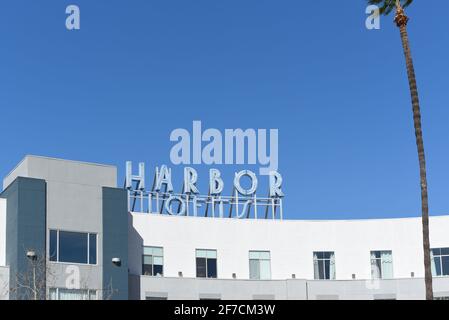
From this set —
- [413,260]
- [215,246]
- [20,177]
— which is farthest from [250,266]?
[20,177]

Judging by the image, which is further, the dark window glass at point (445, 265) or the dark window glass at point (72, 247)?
the dark window glass at point (445, 265)

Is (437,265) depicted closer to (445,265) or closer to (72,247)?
(445,265)

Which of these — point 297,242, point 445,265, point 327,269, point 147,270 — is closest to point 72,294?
point 147,270

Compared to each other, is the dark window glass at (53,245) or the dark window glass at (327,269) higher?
the dark window glass at (53,245)

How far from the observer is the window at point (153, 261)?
63062 mm

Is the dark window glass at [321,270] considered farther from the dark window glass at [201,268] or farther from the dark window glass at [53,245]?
the dark window glass at [53,245]

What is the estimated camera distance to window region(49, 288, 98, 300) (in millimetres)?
54938

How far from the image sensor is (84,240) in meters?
57.6

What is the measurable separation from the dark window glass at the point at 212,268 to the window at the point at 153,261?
3804 millimetres

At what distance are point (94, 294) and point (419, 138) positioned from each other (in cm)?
2618

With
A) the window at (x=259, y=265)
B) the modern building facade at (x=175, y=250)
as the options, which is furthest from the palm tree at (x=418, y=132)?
the window at (x=259, y=265)

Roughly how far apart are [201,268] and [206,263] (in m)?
0.57

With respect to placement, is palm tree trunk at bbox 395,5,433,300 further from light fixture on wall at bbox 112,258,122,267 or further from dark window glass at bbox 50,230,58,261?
dark window glass at bbox 50,230,58,261
